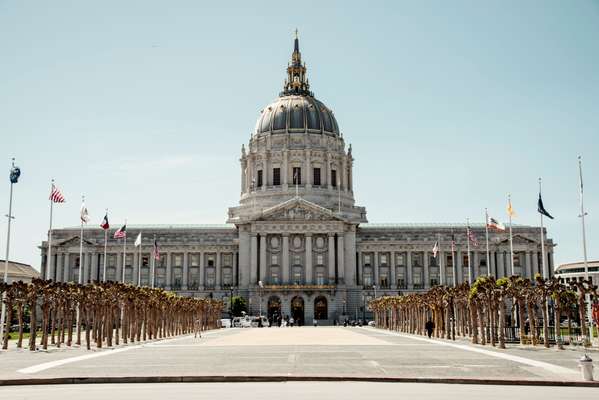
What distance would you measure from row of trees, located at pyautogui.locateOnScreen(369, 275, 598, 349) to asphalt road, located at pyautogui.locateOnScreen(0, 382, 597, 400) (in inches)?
1012

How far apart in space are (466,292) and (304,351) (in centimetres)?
2543

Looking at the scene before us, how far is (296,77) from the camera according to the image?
17500cm

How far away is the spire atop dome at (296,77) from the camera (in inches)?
6811

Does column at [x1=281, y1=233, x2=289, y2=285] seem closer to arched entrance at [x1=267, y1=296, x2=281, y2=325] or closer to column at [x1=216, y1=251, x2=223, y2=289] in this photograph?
arched entrance at [x1=267, y1=296, x2=281, y2=325]

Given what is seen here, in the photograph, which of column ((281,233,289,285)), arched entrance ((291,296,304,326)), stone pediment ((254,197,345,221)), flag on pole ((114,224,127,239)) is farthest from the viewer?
stone pediment ((254,197,345,221))

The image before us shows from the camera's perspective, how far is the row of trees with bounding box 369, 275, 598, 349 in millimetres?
55688

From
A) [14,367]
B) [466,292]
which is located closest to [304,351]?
[14,367]

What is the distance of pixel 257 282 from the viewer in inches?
5482

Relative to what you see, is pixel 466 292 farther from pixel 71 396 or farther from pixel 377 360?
pixel 71 396

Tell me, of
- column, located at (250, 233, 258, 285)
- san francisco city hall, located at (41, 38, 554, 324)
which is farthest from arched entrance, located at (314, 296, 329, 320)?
column, located at (250, 233, 258, 285)

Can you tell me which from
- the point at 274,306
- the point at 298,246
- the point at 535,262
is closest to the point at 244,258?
the point at 298,246

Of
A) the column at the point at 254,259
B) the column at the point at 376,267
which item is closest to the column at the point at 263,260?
the column at the point at 254,259

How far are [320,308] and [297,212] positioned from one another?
720 inches

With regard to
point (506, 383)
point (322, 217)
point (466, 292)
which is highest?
point (322, 217)
